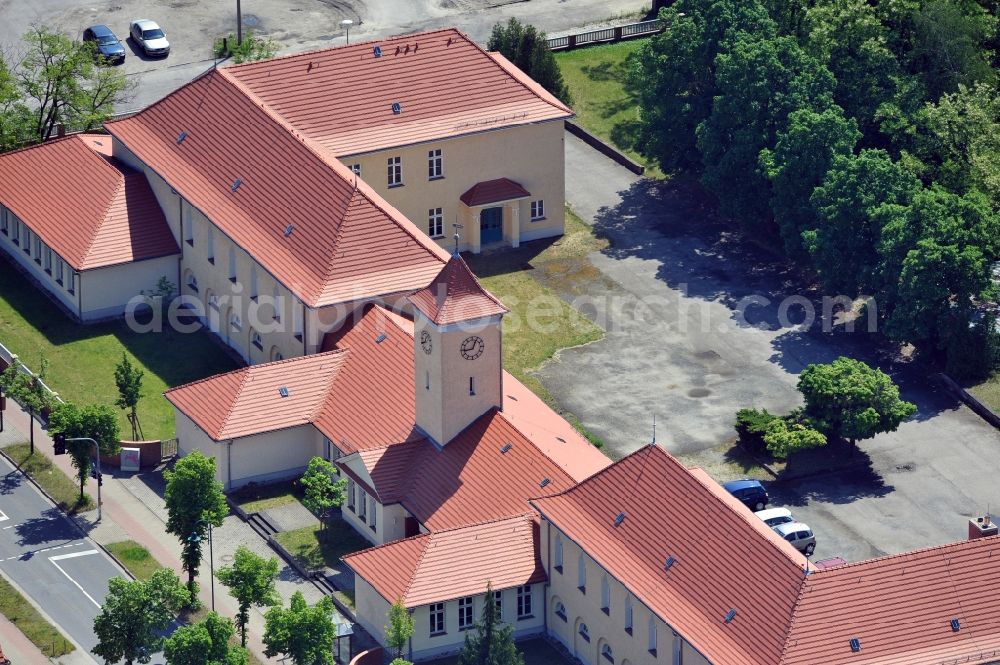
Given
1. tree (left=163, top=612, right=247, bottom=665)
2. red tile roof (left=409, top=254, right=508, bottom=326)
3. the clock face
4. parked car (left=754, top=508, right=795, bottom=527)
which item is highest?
red tile roof (left=409, top=254, right=508, bottom=326)

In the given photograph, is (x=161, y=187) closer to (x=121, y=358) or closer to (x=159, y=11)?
(x=121, y=358)

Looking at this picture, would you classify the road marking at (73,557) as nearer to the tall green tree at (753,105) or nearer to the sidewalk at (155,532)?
the sidewalk at (155,532)

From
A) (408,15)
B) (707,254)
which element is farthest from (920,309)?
(408,15)

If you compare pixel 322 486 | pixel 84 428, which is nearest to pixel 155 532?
pixel 84 428

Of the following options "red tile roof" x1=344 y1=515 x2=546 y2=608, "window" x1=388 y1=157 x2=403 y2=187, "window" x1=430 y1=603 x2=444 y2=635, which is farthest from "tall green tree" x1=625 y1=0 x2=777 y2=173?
"window" x1=430 y1=603 x2=444 y2=635

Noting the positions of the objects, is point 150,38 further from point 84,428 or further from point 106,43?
point 84,428

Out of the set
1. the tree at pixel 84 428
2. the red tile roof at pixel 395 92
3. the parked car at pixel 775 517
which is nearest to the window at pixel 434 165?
the red tile roof at pixel 395 92

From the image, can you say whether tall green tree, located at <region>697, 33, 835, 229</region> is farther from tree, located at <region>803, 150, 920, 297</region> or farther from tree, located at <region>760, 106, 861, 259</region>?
tree, located at <region>803, 150, 920, 297</region>
